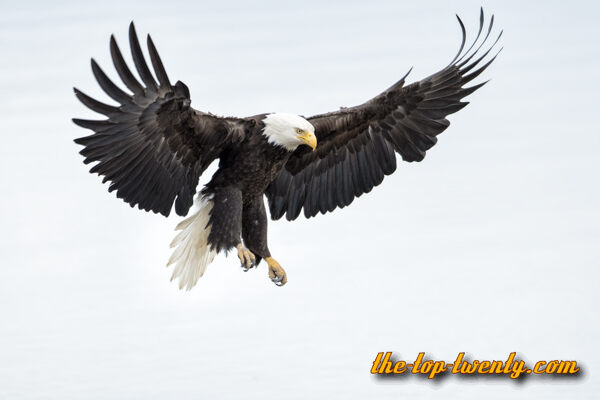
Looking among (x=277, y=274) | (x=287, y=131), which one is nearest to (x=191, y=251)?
(x=277, y=274)

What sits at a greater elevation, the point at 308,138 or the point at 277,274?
the point at 308,138

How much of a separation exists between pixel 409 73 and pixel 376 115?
0.36m

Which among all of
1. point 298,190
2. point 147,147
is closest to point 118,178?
point 147,147

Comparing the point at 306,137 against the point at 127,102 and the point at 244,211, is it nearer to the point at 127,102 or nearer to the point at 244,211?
the point at 244,211

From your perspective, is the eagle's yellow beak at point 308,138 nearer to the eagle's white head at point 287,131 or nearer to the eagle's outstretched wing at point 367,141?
the eagle's white head at point 287,131

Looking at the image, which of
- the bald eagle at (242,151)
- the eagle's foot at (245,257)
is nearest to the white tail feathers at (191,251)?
the bald eagle at (242,151)

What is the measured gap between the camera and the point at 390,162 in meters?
7.84

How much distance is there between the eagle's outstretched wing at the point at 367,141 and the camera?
7.75 metres

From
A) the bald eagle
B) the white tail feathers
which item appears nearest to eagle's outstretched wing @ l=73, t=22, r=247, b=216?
the bald eagle

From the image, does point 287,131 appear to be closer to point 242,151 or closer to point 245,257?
point 242,151

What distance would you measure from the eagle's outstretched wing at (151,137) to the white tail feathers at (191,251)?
518 millimetres

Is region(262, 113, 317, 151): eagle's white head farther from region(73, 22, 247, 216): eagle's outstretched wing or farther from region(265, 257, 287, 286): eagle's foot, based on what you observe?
region(265, 257, 287, 286): eagle's foot

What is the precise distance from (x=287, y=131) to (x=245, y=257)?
74 cm

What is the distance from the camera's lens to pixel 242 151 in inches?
281
